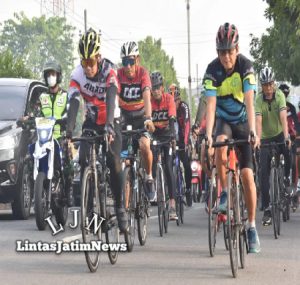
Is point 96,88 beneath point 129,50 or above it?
beneath

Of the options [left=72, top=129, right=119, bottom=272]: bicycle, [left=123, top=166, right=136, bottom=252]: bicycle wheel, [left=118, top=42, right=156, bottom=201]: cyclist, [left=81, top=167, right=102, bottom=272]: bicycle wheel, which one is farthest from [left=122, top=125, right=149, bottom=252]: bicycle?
[left=81, top=167, right=102, bottom=272]: bicycle wheel

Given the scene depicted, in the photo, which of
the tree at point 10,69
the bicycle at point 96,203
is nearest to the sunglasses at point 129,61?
the bicycle at point 96,203

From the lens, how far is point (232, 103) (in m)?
10.7

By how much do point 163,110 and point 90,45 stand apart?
5.64m

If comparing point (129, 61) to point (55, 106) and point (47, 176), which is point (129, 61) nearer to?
point (47, 176)

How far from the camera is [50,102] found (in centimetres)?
1539

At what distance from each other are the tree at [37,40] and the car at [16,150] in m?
117

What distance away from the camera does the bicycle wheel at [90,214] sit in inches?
384

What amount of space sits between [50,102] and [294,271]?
20.4 feet

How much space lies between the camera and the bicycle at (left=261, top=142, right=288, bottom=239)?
1406 centimetres

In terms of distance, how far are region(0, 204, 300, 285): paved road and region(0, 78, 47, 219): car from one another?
2.46 metres

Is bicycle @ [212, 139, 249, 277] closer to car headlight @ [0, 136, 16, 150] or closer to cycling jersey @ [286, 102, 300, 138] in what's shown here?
car headlight @ [0, 136, 16, 150]

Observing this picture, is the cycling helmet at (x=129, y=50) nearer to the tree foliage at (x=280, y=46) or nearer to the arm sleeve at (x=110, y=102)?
the arm sleeve at (x=110, y=102)

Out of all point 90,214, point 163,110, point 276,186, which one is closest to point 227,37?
point 90,214
